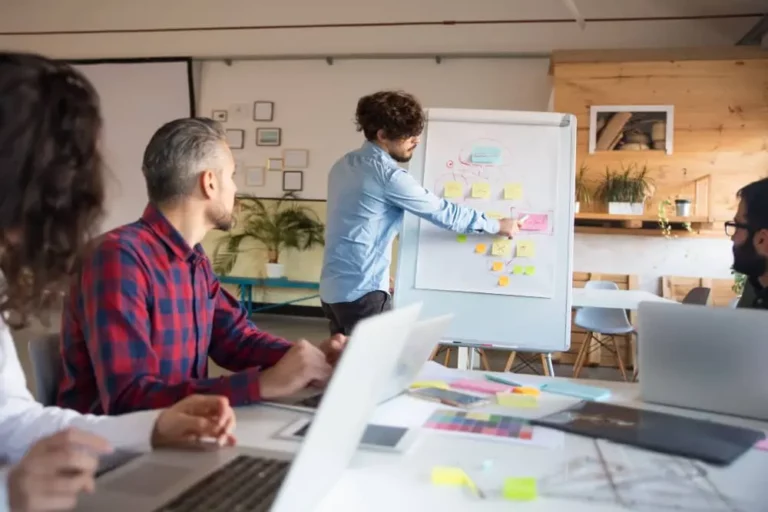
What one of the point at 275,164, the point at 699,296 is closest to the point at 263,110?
the point at 275,164

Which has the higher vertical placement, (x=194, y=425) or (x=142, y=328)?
(x=142, y=328)

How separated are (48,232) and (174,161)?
63 cm

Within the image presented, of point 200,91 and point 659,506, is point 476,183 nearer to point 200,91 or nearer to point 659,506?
point 659,506

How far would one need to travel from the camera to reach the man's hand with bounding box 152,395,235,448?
990 mm

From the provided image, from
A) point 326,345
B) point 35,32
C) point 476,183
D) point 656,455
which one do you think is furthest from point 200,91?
point 656,455

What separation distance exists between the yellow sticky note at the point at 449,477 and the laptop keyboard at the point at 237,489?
0.21 metres

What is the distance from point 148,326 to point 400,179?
1.43 m

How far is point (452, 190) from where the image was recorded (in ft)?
9.41

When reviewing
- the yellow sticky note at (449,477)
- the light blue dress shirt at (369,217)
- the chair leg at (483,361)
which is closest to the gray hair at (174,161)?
the yellow sticky note at (449,477)

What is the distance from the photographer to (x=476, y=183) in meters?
2.85

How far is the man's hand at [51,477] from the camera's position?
0.67m

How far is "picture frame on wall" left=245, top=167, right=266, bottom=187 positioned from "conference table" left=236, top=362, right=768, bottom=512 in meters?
5.77

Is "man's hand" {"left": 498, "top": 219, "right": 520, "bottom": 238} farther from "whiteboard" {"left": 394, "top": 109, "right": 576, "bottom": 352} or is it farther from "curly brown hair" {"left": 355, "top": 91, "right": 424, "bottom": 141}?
"curly brown hair" {"left": 355, "top": 91, "right": 424, "bottom": 141}

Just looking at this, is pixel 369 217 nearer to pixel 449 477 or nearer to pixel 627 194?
pixel 449 477
